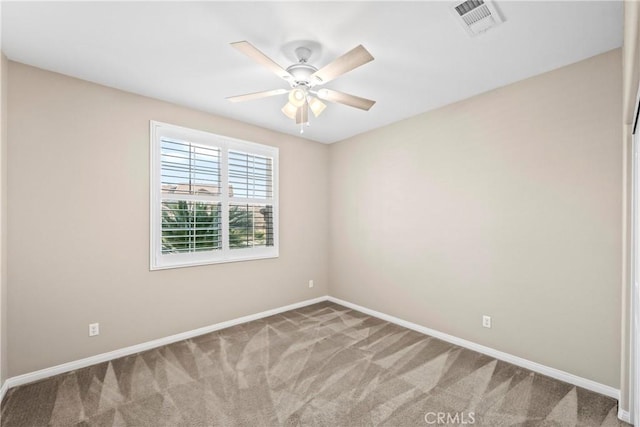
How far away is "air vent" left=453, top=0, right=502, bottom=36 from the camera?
1.79 m

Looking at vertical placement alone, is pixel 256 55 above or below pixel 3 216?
above

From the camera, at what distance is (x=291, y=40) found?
6.98 ft

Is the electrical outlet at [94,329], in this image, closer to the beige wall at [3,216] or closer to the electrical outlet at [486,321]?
the beige wall at [3,216]

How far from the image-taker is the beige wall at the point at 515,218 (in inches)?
90.7

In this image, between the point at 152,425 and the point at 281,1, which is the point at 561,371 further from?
the point at 281,1

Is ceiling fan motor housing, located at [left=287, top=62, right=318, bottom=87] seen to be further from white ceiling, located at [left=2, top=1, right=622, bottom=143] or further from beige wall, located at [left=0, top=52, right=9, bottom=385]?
beige wall, located at [left=0, top=52, right=9, bottom=385]

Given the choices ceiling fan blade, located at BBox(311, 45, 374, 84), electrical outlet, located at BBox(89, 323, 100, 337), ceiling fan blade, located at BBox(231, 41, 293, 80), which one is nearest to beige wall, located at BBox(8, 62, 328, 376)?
electrical outlet, located at BBox(89, 323, 100, 337)

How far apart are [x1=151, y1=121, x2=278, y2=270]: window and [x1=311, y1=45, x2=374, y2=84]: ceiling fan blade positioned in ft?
6.36

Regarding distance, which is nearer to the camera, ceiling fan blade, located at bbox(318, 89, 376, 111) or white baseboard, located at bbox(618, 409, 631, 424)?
white baseboard, located at bbox(618, 409, 631, 424)

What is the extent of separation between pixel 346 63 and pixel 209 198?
237 cm

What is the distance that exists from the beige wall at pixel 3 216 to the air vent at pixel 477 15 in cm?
330

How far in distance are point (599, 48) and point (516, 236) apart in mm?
1553

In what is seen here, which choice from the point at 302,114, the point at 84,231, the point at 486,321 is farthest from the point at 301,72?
the point at 486,321

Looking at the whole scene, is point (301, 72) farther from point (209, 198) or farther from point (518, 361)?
point (518, 361)
